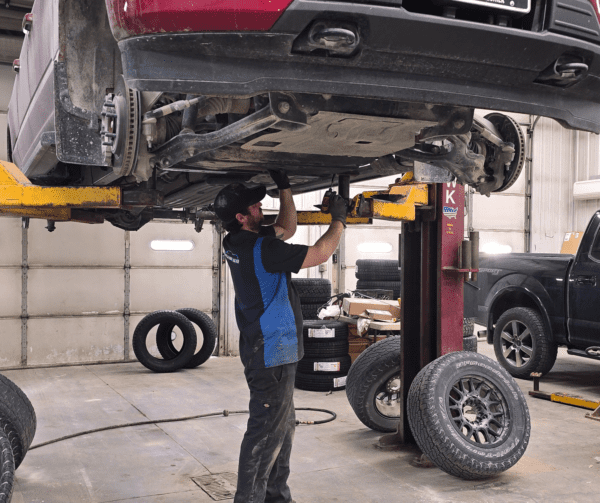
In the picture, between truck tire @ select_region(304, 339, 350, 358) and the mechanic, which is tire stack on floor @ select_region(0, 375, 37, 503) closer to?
the mechanic

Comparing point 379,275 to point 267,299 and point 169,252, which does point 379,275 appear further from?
point 267,299

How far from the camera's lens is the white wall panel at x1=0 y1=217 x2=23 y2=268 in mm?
8047

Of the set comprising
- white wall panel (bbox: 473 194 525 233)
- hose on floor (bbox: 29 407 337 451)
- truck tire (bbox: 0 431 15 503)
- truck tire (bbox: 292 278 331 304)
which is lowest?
hose on floor (bbox: 29 407 337 451)

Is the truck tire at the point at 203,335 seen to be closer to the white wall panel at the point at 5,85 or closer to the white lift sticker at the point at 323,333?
the white lift sticker at the point at 323,333

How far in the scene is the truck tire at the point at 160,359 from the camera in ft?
25.2

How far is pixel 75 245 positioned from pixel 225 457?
5.09 m

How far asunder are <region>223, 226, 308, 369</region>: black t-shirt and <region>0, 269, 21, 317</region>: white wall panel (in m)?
5.98

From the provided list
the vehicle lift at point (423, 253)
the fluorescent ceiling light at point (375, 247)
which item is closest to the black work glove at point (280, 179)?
the vehicle lift at point (423, 253)

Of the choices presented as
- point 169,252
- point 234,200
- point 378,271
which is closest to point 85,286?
point 169,252

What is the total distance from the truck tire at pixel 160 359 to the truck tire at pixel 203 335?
182 mm

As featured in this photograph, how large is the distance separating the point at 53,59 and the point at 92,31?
0.84ft

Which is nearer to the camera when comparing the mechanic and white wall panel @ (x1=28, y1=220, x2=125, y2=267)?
the mechanic

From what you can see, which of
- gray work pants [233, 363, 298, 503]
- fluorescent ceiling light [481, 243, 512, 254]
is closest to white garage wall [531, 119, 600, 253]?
fluorescent ceiling light [481, 243, 512, 254]

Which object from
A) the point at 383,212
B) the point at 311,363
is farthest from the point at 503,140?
the point at 311,363
